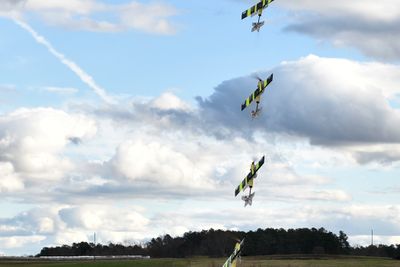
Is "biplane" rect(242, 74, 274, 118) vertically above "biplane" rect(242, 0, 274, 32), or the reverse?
"biplane" rect(242, 0, 274, 32)

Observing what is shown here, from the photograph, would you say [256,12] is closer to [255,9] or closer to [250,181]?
[255,9]

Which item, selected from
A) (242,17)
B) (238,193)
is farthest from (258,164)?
(242,17)

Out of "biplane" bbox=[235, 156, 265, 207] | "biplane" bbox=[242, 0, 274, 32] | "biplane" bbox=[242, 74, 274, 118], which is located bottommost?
"biplane" bbox=[235, 156, 265, 207]

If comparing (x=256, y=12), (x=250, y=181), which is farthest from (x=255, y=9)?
(x=250, y=181)

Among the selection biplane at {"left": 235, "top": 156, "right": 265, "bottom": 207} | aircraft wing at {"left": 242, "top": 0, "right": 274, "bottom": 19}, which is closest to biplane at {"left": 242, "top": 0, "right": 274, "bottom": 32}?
aircraft wing at {"left": 242, "top": 0, "right": 274, "bottom": 19}

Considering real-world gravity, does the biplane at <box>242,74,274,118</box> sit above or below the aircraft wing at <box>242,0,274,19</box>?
below

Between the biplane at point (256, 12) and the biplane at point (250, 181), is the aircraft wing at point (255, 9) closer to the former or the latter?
the biplane at point (256, 12)

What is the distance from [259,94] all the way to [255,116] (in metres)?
2.48

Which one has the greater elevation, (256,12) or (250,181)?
(256,12)

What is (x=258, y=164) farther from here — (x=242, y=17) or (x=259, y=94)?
(x=242, y=17)

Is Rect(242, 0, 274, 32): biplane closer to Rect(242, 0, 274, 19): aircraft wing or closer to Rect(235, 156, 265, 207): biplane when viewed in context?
Rect(242, 0, 274, 19): aircraft wing

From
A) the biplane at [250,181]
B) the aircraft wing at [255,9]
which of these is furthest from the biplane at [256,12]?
the biplane at [250,181]

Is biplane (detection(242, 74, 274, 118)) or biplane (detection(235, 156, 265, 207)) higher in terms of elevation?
biplane (detection(242, 74, 274, 118))

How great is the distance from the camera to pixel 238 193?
3561 inches
